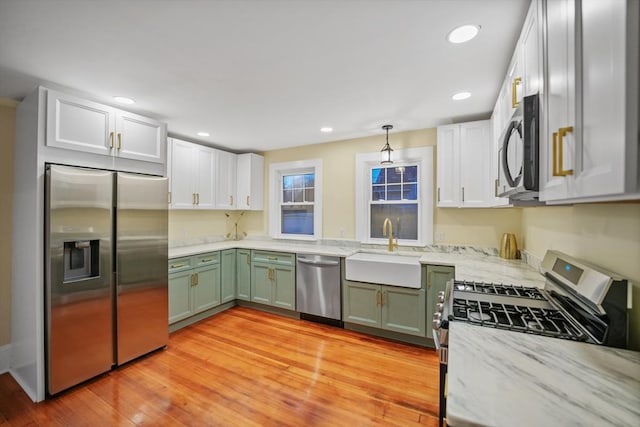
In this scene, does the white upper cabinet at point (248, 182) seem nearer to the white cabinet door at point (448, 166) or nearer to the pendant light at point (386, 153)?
the pendant light at point (386, 153)

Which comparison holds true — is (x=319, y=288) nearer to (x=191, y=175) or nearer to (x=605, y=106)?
(x=191, y=175)

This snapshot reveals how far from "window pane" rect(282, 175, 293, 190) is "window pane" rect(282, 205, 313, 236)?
333mm

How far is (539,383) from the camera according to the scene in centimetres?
83

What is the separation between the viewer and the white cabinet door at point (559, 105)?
86 cm

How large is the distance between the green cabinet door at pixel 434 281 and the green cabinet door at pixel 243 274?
238 centimetres

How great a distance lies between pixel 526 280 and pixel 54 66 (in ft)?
12.1

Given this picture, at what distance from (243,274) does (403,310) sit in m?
2.27

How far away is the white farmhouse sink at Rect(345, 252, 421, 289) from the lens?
113 inches

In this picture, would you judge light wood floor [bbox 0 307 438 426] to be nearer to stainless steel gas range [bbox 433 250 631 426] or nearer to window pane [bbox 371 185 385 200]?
stainless steel gas range [bbox 433 250 631 426]

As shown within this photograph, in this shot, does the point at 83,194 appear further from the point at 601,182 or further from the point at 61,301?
the point at 601,182

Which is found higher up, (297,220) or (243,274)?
(297,220)

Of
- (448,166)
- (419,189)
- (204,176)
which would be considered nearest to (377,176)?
(419,189)

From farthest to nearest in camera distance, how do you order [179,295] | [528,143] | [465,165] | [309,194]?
[309,194] → [179,295] → [465,165] → [528,143]

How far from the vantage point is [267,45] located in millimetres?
1693
